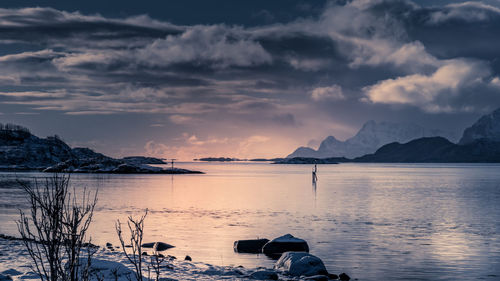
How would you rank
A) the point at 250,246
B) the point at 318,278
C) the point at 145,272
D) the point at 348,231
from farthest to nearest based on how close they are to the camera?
the point at 348,231, the point at 250,246, the point at 145,272, the point at 318,278

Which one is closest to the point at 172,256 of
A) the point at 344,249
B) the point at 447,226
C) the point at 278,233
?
the point at 344,249

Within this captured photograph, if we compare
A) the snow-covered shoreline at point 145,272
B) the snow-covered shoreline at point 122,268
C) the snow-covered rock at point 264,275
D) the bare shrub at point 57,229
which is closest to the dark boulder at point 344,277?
the snow-covered shoreline at point 145,272

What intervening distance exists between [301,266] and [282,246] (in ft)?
19.9

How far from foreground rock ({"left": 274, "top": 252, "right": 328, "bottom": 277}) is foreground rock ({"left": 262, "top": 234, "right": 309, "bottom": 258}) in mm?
4228

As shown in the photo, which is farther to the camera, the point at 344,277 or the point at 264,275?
the point at 344,277

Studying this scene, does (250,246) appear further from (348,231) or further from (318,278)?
(348,231)

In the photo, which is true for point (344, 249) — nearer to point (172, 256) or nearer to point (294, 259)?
point (294, 259)

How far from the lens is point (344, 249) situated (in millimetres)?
31359

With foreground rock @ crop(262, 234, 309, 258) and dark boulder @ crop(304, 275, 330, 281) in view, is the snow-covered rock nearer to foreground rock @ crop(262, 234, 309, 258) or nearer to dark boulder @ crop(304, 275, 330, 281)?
dark boulder @ crop(304, 275, 330, 281)

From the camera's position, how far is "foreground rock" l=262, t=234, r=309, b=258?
28.6 meters

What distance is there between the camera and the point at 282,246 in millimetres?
28922

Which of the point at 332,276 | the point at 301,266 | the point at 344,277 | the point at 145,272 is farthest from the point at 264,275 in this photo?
the point at 145,272

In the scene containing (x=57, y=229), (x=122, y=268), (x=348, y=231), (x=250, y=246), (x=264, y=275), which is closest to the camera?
(x=57, y=229)

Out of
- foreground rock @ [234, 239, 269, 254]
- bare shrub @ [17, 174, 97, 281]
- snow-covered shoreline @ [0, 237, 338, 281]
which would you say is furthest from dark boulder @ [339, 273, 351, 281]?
bare shrub @ [17, 174, 97, 281]
